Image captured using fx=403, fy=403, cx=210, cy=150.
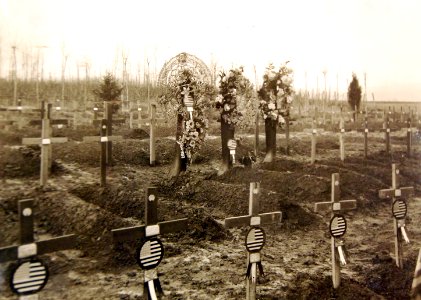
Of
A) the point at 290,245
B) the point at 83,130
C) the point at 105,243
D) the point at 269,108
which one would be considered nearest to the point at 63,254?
the point at 105,243

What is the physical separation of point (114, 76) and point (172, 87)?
346cm

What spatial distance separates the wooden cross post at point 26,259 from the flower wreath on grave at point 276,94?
20.1 feet

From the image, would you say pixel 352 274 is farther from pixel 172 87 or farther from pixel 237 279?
pixel 172 87

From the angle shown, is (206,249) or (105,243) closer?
(105,243)

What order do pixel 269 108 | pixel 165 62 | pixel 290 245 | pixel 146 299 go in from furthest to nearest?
1. pixel 269 108
2. pixel 165 62
3. pixel 290 245
4. pixel 146 299

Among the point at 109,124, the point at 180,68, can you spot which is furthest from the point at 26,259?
the point at 180,68

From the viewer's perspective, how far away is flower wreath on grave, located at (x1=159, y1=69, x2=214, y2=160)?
237 inches

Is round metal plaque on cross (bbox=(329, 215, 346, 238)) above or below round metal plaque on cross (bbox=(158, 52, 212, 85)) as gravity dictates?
below

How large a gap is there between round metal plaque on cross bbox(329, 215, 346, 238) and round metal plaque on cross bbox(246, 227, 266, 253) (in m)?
0.85

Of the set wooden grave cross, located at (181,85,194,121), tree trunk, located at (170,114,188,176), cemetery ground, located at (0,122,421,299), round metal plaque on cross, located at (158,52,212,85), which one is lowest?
cemetery ground, located at (0,122,421,299)

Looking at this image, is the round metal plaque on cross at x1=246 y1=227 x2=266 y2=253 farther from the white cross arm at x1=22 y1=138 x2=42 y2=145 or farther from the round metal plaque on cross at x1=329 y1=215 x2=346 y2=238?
the white cross arm at x1=22 y1=138 x2=42 y2=145

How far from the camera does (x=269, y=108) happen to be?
8117 mm

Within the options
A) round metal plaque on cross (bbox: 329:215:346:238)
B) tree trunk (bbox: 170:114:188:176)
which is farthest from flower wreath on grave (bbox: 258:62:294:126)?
round metal plaque on cross (bbox: 329:215:346:238)

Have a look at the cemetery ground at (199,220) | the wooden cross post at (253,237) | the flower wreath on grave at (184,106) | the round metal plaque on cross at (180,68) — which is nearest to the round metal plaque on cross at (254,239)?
the wooden cross post at (253,237)
